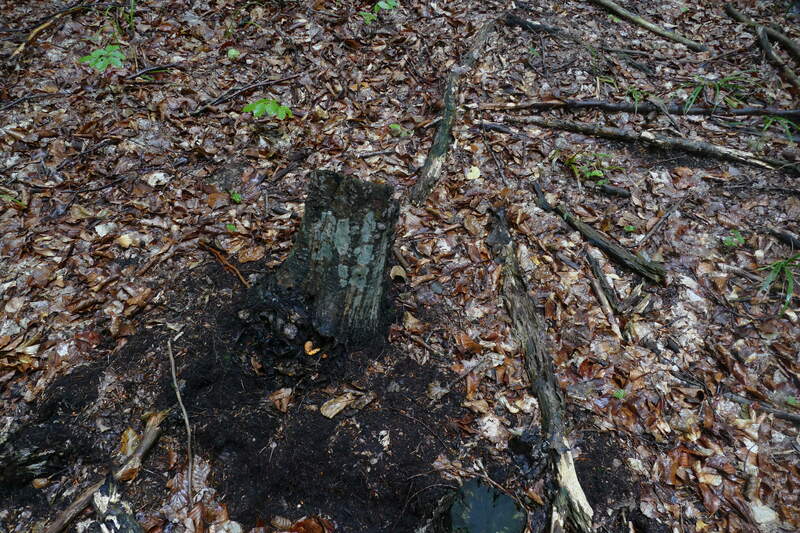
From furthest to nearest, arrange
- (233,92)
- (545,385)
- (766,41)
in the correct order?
(766,41)
(233,92)
(545,385)

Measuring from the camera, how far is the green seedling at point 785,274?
378cm

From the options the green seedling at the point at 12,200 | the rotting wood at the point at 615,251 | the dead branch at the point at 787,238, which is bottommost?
the green seedling at the point at 12,200

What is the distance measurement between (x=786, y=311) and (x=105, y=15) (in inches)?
308

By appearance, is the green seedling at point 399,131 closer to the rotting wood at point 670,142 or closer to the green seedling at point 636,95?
the rotting wood at point 670,142

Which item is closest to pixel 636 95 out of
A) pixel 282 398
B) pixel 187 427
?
pixel 282 398

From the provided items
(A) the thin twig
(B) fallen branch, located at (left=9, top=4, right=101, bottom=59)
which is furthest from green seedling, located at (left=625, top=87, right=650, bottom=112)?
(B) fallen branch, located at (left=9, top=4, right=101, bottom=59)

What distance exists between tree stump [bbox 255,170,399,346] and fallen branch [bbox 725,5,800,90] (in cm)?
588

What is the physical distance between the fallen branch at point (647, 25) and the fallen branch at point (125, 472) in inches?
288

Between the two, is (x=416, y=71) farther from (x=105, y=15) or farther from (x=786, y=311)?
(x=786, y=311)

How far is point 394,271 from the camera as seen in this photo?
3.78m

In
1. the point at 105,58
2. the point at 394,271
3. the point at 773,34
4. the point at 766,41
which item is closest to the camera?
the point at 394,271

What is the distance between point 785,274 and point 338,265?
12.6ft

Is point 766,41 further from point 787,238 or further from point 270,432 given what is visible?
point 270,432

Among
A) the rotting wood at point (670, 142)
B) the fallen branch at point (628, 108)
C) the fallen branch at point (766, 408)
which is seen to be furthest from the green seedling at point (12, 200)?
the fallen branch at point (766, 408)
